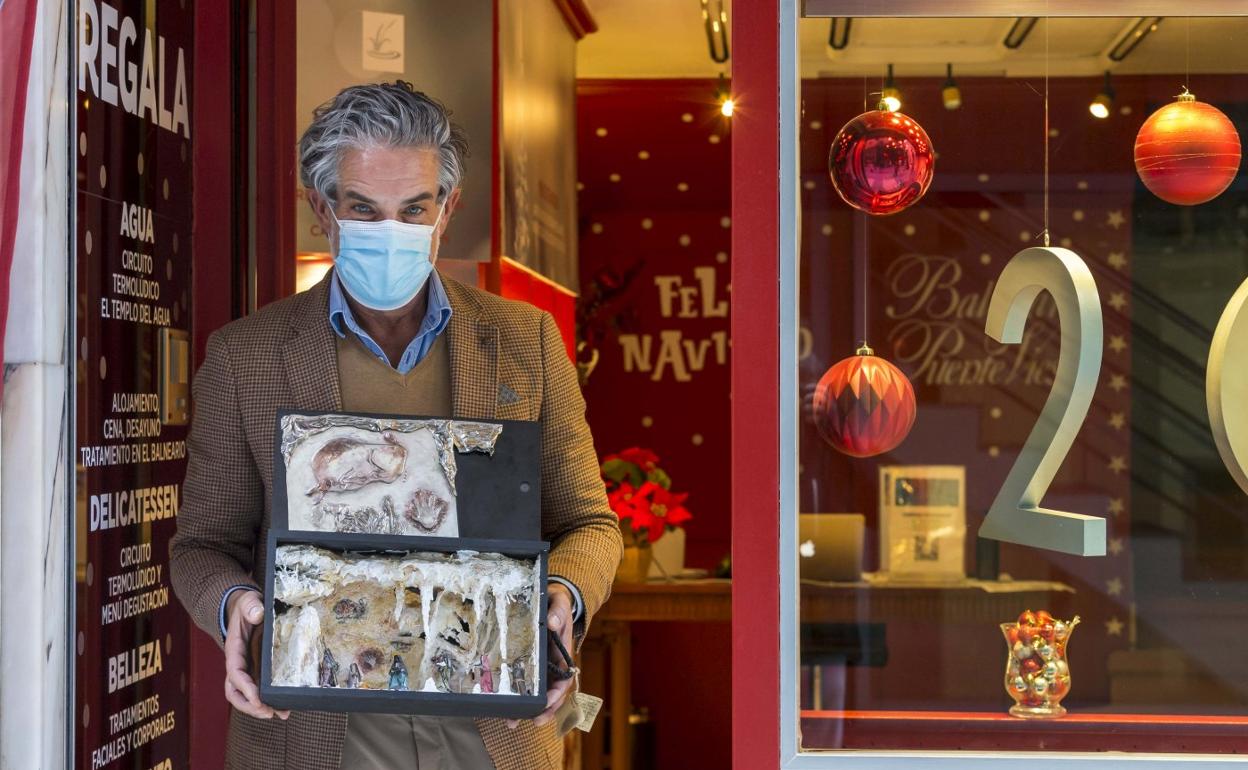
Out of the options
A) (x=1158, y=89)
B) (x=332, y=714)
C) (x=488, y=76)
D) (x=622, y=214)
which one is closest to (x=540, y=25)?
(x=488, y=76)

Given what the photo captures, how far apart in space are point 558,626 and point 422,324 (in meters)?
0.54

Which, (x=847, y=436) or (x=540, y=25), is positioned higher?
(x=540, y=25)

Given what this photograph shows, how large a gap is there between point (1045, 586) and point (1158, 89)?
38.5 inches

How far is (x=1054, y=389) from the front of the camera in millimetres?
2629

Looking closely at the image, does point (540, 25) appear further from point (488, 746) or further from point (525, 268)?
point (488, 746)

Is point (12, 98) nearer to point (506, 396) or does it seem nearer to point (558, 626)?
point (506, 396)

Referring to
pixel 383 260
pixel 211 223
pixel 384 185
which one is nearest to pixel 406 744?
pixel 383 260

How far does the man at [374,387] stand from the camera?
2217 mm

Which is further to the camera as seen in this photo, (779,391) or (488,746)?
(779,391)

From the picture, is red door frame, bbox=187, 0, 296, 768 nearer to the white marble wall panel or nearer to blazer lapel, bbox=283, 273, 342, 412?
the white marble wall panel

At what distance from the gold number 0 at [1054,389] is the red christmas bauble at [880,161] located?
0.80 ft

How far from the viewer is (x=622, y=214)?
7738mm

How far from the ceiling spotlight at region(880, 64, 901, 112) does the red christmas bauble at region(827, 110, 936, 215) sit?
0.01 metres

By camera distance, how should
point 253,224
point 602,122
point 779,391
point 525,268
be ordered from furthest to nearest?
1. point 602,122
2. point 525,268
3. point 253,224
4. point 779,391
